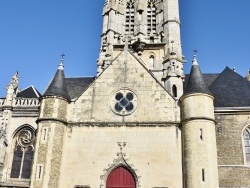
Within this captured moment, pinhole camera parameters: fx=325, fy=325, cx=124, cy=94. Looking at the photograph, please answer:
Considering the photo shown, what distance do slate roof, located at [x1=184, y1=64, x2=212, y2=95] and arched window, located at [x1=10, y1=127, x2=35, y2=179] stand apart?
11.3 meters

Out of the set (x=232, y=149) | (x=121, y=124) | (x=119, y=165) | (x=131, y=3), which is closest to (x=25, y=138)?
(x=121, y=124)

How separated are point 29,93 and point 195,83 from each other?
14.0 meters

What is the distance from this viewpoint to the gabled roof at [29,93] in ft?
82.9

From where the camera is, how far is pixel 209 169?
15430 millimetres

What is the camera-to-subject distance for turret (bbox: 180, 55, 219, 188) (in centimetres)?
1535

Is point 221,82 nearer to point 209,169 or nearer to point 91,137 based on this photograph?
point 209,169

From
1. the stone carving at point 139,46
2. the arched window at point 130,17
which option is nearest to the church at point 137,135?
the stone carving at point 139,46

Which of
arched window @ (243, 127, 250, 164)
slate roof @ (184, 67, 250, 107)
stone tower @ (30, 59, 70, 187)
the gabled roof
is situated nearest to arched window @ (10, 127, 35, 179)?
the gabled roof

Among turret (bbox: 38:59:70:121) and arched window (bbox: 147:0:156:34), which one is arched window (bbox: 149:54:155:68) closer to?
arched window (bbox: 147:0:156:34)

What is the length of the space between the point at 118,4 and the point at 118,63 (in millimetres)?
14129

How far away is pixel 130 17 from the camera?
30938mm

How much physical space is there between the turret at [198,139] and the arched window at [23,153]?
36.0 feet

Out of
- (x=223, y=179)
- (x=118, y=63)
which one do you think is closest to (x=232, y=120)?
(x=223, y=179)

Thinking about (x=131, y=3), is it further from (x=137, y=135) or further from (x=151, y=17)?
(x=137, y=135)
